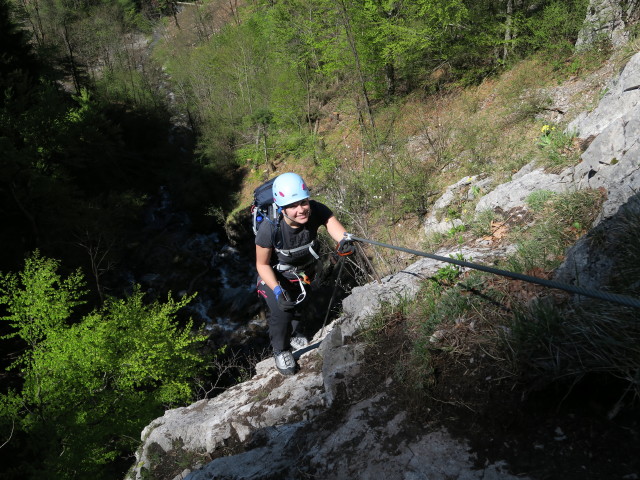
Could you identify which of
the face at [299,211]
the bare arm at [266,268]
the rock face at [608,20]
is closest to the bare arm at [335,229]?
the face at [299,211]

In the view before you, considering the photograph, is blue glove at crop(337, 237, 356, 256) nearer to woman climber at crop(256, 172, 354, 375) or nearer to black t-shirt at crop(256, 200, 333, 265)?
woman climber at crop(256, 172, 354, 375)

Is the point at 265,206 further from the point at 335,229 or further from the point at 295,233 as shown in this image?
the point at 335,229

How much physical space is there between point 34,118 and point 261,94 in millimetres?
11998

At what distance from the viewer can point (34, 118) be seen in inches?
687

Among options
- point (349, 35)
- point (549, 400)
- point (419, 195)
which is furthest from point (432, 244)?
point (349, 35)

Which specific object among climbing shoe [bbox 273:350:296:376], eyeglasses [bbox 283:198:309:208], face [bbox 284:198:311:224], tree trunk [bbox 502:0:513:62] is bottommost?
climbing shoe [bbox 273:350:296:376]

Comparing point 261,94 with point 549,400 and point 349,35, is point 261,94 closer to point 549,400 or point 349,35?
point 349,35

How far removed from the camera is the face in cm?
338

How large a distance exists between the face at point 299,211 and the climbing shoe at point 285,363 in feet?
5.54

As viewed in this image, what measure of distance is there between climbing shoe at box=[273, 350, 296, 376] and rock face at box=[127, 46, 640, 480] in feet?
0.31

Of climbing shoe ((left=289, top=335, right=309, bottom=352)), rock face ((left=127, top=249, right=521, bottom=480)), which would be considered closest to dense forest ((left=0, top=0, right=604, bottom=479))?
climbing shoe ((left=289, top=335, right=309, bottom=352))

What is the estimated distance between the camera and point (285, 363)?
13.5ft

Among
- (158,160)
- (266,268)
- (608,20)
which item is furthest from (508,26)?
(158,160)

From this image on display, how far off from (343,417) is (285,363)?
146cm
